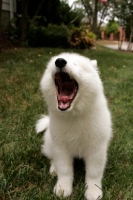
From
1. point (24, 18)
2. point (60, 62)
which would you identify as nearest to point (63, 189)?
point (60, 62)

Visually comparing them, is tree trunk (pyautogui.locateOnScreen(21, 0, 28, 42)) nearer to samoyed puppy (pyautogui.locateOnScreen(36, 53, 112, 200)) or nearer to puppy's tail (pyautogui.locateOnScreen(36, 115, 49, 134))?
puppy's tail (pyautogui.locateOnScreen(36, 115, 49, 134))

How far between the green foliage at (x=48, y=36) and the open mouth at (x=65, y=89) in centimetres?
840

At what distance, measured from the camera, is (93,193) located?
2213mm

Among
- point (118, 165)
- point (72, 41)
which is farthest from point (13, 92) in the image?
point (72, 41)

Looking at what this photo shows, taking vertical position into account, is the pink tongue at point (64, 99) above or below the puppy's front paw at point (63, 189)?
above

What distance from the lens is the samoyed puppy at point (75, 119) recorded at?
2.08m

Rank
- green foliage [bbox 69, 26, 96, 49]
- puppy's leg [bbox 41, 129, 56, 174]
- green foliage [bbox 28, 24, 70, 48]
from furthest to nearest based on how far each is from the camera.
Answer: green foliage [bbox 69, 26, 96, 49] < green foliage [bbox 28, 24, 70, 48] < puppy's leg [bbox 41, 129, 56, 174]

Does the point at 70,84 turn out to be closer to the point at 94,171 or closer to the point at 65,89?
the point at 65,89

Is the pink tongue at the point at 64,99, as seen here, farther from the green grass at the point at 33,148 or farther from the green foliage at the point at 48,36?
the green foliage at the point at 48,36

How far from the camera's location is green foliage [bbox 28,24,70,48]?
Result: 10344mm

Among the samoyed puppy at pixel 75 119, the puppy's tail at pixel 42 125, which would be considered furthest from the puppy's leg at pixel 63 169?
the puppy's tail at pixel 42 125

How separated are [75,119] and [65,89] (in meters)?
0.27

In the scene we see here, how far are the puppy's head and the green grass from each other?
2.19 feet

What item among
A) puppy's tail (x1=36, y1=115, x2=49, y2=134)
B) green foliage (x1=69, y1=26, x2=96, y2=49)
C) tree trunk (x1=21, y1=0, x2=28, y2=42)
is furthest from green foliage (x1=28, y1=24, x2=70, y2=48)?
puppy's tail (x1=36, y1=115, x2=49, y2=134)
